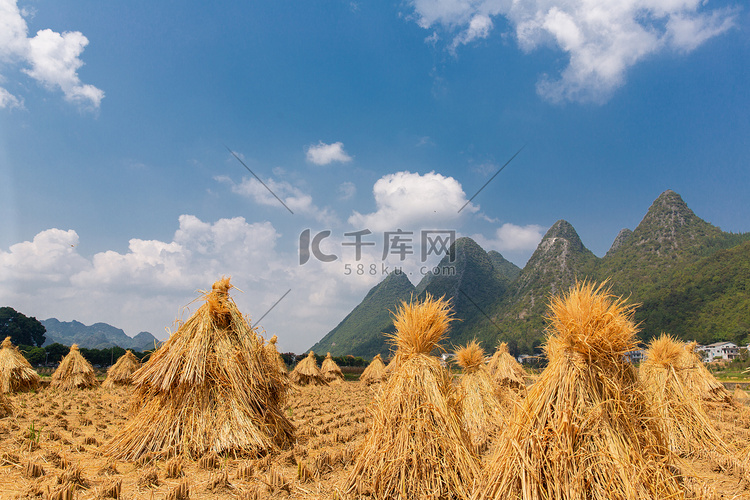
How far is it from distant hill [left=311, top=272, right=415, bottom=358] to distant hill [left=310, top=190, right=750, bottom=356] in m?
1.02

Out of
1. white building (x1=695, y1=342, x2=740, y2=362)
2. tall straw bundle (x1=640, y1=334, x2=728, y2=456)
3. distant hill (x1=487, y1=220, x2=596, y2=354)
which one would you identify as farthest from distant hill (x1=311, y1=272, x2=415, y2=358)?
tall straw bundle (x1=640, y1=334, x2=728, y2=456)

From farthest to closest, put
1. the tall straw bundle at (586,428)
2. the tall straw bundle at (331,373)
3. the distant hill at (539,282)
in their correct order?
the distant hill at (539,282) < the tall straw bundle at (331,373) < the tall straw bundle at (586,428)

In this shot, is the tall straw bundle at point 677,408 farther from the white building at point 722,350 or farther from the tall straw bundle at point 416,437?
the white building at point 722,350

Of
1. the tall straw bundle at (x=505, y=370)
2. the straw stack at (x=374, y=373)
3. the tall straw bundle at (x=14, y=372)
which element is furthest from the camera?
the straw stack at (x=374, y=373)

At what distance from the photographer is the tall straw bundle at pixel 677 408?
292 inches

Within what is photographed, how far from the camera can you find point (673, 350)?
915cm

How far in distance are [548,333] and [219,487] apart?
4634mm

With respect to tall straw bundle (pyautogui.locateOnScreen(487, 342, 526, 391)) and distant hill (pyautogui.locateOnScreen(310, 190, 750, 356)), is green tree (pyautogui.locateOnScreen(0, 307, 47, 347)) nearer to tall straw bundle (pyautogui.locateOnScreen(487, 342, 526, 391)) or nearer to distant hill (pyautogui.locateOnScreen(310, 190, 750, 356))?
distant hill (pyautogui.locateOnScreen(310, 190, 750, 356))

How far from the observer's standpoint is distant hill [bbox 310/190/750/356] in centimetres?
4731

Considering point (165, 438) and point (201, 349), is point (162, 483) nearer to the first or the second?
point (165, 438)

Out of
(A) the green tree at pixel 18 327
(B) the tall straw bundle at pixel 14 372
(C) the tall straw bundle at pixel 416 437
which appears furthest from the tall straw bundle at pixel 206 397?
(A) the green tree at pixel 18 327

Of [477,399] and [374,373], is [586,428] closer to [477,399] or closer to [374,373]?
[477,399]

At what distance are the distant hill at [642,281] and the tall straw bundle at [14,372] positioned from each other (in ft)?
98.4

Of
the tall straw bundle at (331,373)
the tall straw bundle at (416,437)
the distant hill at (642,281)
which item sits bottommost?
the tall straw bundle at (331,373)
